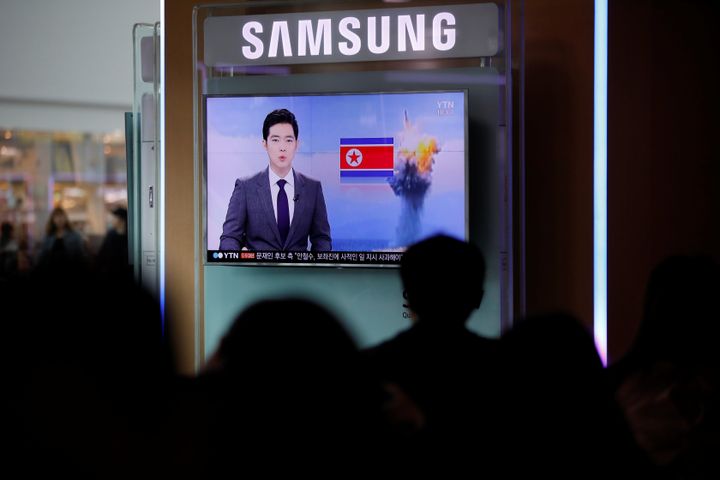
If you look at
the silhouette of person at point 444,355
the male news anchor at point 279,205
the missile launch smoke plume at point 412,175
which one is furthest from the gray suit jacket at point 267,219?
the silhouette of person at point 444,355

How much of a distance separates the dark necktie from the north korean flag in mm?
287

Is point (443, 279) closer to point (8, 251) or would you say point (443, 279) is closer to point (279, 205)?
point (279, 205)

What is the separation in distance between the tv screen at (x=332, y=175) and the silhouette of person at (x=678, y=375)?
1778 mm

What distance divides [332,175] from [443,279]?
1.84 metres

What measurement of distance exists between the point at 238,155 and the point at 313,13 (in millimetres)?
753

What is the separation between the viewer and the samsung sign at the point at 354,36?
3801 millimetres

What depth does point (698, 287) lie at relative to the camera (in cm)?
202

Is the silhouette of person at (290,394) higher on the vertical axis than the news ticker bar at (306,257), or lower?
lower

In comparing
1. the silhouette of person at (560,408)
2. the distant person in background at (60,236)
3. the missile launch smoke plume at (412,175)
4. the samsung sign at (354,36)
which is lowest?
the silhouette of person at (560,408)

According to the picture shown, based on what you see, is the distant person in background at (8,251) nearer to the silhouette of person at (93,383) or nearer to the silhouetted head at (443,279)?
the silhouetted head at (443,279)

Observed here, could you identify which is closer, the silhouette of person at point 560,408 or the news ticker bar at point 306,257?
the silhouette of person at point 560,408

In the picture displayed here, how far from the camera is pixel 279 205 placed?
3.94 m

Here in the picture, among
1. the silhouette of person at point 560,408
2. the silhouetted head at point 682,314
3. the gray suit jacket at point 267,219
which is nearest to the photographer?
the silhouette of person at point 560,408

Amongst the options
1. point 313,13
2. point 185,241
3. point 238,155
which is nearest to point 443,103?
point 313,13
